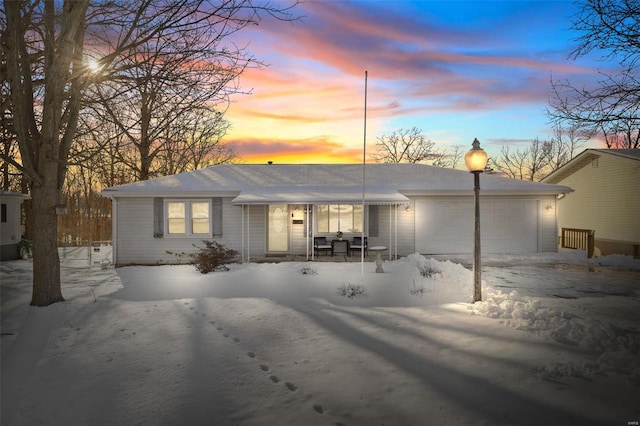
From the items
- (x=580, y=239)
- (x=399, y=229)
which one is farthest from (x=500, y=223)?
(x=580, y=239)

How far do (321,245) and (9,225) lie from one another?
1370 cm

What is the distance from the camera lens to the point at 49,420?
3.80 metres

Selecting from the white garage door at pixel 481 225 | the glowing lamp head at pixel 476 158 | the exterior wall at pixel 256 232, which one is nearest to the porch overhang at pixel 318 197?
the exterior wall at pixel 256 232

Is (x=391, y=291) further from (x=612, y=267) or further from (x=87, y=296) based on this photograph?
(x=612, y=267)

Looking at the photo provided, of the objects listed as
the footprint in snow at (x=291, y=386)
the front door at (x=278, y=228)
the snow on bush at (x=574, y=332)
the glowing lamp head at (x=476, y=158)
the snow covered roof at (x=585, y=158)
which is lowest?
the footprint in snow at (x=291, y=386)

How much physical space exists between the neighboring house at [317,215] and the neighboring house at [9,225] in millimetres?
6240

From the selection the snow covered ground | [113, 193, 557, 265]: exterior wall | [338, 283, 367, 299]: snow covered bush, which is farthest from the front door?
[338, 283, 367, 299]: snow covered bush

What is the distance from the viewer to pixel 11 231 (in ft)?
57.4

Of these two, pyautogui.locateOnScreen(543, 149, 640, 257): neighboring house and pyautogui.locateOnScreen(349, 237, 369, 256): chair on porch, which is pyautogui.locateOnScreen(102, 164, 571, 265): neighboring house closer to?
pyautogui.locateOnScreen(349, 237, 369, 256): chair on porch

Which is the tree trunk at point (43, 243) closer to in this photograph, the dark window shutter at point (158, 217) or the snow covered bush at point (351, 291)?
the snow covered bush at point (351, 291)

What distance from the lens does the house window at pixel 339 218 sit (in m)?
16.1

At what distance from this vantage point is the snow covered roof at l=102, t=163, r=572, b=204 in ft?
48.5

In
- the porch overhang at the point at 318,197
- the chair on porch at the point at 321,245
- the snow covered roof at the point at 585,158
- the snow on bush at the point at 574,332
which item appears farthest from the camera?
the snow covered roof at the point at 585,158

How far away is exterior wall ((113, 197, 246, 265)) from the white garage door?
7507 mm
